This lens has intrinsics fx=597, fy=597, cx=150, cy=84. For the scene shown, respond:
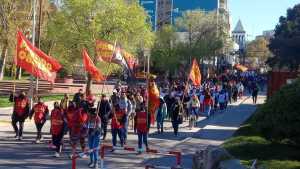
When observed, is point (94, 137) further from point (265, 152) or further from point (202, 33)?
point (202, 33)

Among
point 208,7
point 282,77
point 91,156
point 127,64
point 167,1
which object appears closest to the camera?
point 91,156

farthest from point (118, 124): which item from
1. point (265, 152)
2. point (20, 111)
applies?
point (265, 152)

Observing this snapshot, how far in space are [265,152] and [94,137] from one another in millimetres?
4383

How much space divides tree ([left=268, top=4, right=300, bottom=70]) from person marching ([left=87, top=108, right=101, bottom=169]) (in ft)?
102

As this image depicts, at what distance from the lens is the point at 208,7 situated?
312ft

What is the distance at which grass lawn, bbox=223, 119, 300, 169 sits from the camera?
13.2 meters

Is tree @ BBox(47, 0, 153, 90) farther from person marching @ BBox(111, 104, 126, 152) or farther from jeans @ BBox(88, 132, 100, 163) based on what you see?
jeans @ BBox(88, 132, 100, 163)

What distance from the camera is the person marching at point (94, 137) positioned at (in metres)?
14.5

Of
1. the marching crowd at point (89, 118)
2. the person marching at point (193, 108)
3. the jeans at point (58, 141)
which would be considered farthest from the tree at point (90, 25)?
the jeans at point (58, 141)

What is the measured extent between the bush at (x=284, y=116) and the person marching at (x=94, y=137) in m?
4.10

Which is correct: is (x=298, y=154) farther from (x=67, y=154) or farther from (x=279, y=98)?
(x=67, y=154)

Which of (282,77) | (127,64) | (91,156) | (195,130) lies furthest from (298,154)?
(282,77)

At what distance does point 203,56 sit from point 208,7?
106ft

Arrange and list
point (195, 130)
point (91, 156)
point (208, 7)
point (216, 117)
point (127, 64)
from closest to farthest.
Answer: point (91, 156), point (127, 64), point (195, 130), point (216, 117), point (208, 7)
